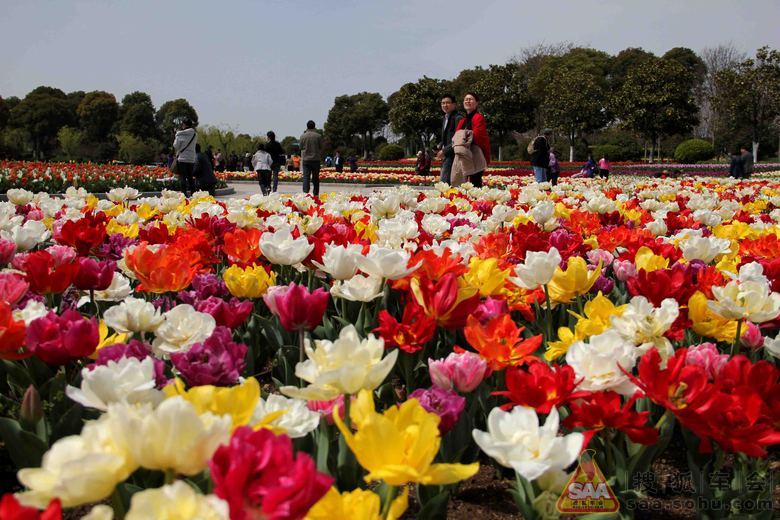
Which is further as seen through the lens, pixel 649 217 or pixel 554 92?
pixel 554 92

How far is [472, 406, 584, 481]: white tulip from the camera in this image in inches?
39.3

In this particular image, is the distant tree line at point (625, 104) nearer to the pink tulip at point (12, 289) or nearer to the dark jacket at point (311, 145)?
the dark jacket at point (311, 145)

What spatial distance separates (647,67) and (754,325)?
43.3 m

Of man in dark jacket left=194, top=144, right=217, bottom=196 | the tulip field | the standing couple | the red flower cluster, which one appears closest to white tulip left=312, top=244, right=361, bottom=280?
the tulip field

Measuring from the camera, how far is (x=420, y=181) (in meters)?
19.9

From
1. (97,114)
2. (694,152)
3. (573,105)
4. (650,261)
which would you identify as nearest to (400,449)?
(650,261)

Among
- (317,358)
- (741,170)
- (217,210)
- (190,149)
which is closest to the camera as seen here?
(317,358)

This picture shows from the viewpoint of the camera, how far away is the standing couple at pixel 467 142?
28.3 feet

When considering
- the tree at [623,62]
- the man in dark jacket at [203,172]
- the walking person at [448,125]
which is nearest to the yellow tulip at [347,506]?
the walking person at [448,125]

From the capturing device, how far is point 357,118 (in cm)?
7169

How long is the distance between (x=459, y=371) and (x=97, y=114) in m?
82.5

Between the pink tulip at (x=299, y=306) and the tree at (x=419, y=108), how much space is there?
4587 centimetres

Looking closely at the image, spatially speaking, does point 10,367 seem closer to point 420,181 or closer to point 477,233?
point 477,233

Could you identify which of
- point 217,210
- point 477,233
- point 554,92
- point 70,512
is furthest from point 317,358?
point 554,92
